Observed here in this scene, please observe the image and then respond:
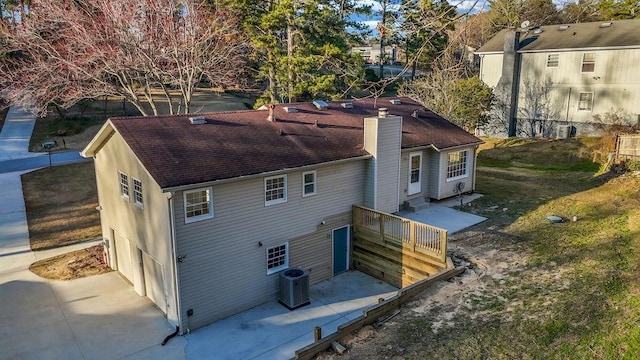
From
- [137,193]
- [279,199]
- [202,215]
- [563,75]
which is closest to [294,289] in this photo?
[279,199]

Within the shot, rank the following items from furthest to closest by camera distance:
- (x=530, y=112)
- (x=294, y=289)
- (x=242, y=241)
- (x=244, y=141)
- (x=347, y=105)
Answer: (x=530, y=112) < (x=347, y=105) < (x=244, y=141) < (x=294, y=289) < (x=242, y=241)

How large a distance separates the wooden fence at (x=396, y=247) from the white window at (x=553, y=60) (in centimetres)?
2491

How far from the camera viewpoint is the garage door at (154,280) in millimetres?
13109

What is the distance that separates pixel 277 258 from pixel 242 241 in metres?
1.64

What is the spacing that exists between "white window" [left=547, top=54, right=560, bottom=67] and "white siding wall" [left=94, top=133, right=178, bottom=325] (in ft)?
102

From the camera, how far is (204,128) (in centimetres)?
1452

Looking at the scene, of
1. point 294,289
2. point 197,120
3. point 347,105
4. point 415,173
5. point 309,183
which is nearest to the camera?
point 294,289

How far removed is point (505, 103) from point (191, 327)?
101 feet

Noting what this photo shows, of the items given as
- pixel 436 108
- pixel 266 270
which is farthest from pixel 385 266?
pixel 436 108

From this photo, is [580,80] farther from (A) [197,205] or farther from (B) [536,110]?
(A) [197,205]

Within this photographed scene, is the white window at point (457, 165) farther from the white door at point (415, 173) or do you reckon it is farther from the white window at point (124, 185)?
the white window at point (124, 185)

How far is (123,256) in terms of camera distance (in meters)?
15.4

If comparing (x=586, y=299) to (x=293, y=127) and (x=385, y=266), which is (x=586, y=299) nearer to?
(x=385, y=266)

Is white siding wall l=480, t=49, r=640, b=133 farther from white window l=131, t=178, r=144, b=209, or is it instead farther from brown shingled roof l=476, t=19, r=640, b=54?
white window l=131, t=178, r=144, b=209
